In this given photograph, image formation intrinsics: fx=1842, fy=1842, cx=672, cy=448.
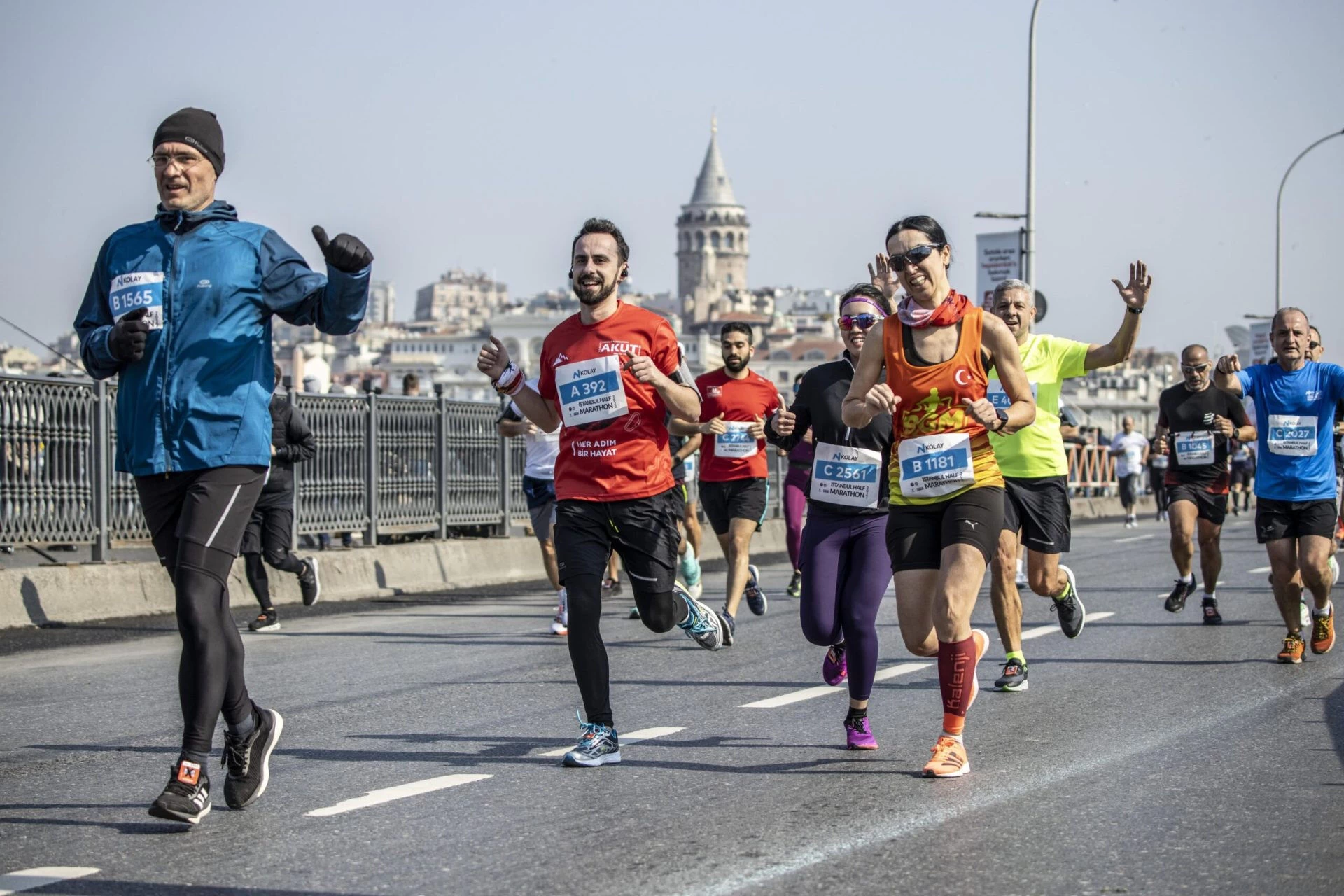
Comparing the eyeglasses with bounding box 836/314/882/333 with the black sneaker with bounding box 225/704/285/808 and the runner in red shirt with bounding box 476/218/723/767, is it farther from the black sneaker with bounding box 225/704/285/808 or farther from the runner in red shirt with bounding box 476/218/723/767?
the black sneaker with bounding box 225/704/285/808

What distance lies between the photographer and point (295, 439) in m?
13.0

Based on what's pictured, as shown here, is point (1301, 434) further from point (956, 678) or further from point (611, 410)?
point (611, 410)

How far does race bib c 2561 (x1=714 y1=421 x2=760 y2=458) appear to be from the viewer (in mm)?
11781

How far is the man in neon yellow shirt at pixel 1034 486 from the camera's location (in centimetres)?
931

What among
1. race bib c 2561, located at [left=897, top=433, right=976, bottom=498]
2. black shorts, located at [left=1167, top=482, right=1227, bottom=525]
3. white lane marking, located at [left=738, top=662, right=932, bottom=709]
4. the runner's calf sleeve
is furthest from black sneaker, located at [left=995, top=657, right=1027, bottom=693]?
the runner's calf sleeve

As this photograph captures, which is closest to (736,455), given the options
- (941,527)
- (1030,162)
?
(941,527)

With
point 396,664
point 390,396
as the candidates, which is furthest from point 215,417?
point 390,396

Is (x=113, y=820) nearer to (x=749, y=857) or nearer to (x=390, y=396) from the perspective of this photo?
(x=749, y=857)

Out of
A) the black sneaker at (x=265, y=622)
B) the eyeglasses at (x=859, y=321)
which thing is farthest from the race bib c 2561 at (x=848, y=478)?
the black sneaker at (x=265, y=622)

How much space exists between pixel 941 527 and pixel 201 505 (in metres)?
2.69

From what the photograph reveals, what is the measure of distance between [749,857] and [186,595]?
194 centimetres

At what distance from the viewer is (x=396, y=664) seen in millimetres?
10609

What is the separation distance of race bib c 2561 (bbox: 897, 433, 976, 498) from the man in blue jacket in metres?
2.10

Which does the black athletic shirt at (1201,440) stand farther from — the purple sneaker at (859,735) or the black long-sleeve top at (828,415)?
the purple sneaker at (859,735)
